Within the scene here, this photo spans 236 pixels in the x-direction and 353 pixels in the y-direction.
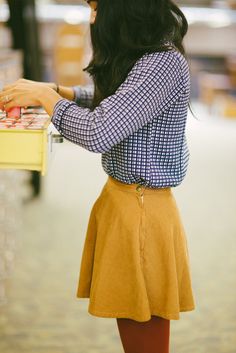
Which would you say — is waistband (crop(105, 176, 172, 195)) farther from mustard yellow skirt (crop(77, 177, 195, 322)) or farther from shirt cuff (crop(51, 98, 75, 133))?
shirt cuff (crop(51, 98, 75, 133))

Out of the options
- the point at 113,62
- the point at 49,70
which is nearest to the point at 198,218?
the point at 113,62

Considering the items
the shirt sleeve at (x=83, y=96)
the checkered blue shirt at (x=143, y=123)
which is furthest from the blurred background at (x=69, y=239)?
the checkered blue shirt at (x=143, y=123)

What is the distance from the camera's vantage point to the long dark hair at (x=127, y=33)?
154cm

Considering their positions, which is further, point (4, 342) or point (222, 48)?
point (222, 48)

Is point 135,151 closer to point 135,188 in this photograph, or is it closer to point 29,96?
point 135,188

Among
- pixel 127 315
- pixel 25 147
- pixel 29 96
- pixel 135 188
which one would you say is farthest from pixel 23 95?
pixel 127 315

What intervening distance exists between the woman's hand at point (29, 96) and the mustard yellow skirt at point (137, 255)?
15.2 inches

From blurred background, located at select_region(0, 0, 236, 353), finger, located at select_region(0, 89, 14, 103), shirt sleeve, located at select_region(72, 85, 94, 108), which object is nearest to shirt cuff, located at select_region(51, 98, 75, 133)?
finger, located at select_region(0, 89, 14, 103)

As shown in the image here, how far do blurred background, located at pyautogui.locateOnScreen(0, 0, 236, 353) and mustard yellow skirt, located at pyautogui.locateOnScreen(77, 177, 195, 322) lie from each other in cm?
81

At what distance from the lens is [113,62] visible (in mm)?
1608

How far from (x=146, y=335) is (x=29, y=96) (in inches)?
34.4

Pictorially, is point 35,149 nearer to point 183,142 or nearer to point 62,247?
point 183,142

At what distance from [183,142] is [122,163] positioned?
0.21 m

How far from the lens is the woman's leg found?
180cm
